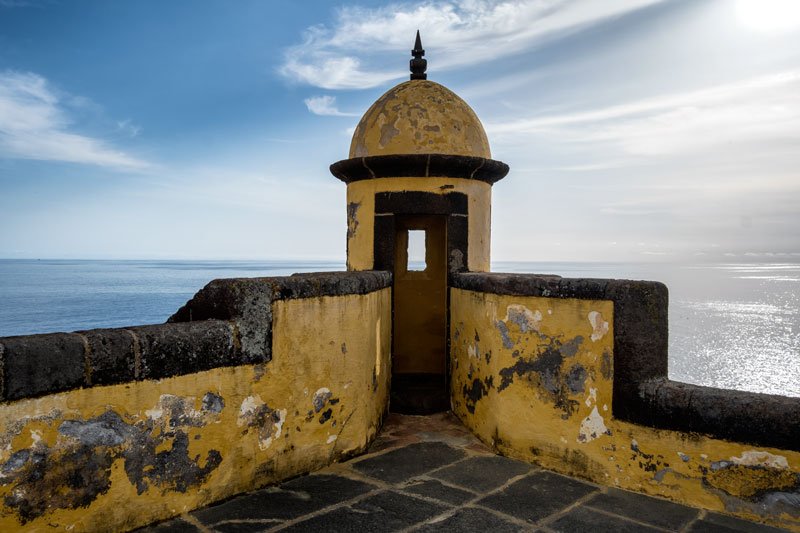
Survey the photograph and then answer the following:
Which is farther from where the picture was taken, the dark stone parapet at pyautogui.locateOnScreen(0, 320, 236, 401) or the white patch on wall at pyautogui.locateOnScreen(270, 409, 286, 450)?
the white patch on wall at pyautogui.locateOnScreen(270, 409, 286, 450)

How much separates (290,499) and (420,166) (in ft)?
10.9

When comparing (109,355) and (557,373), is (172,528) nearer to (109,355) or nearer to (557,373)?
(109,355)

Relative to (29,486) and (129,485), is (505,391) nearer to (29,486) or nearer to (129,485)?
(129,485)

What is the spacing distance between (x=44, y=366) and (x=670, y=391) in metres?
3.52

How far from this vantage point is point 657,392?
3.57m

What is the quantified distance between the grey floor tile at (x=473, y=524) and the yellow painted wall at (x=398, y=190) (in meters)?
2.91

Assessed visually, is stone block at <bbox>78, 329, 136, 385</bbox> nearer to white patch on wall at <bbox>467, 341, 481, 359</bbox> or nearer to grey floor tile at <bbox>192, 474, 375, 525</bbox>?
grey floor tile at <bbox>192, 474, 375, 525</bbox>

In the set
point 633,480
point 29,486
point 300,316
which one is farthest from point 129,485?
point 633,480

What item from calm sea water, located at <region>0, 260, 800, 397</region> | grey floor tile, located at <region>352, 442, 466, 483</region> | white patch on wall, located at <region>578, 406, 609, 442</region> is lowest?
calm sea water, located at <region>0, 260, 800, 397</region>

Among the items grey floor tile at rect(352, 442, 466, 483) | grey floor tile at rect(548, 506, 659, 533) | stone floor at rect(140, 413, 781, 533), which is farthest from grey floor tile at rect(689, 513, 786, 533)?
grey floor tile at rect(352, 442, 466, 483)

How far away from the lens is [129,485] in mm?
2965

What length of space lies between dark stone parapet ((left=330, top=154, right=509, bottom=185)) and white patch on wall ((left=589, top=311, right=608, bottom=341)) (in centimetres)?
233

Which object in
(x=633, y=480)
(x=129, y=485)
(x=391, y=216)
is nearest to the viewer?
(x=129, y=485)

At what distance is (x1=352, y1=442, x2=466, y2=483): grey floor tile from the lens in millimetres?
3928
